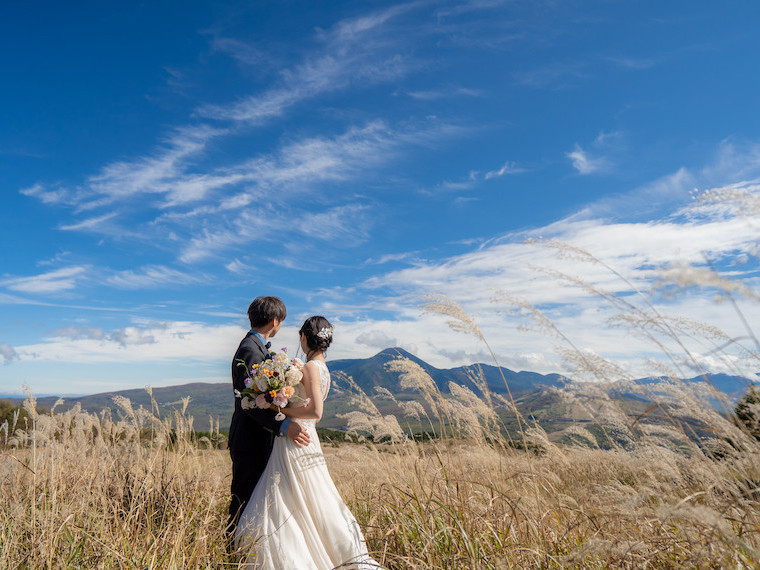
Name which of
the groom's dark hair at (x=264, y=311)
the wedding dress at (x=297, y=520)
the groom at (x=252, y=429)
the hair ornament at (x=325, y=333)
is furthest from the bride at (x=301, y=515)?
the groom's dark hair at (x=264, y=311)

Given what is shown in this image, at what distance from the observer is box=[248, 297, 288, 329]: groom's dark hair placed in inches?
161

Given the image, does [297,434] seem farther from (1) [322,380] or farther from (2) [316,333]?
(2) [316,333]

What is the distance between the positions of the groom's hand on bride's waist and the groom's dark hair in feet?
3.09

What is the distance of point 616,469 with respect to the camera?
5652 mm

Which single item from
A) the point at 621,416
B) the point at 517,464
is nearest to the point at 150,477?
the point at 517,464

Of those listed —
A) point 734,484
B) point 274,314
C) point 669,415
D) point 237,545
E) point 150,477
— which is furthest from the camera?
point 150,477

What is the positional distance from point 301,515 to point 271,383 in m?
1.13

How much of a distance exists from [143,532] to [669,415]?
4.09 m

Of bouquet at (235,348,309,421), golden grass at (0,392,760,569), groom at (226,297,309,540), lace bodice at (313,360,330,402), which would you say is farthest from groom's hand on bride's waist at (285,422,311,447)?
golden grass at (0,392,760,569)

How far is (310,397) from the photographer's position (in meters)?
3.92

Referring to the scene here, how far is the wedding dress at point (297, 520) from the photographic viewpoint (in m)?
3.58

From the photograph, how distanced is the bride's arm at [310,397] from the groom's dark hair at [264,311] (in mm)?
559

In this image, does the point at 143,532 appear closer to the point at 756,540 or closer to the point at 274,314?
the point at 274,314

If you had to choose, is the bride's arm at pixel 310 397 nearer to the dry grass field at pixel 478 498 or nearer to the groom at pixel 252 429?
the groom at pixel 252 429
